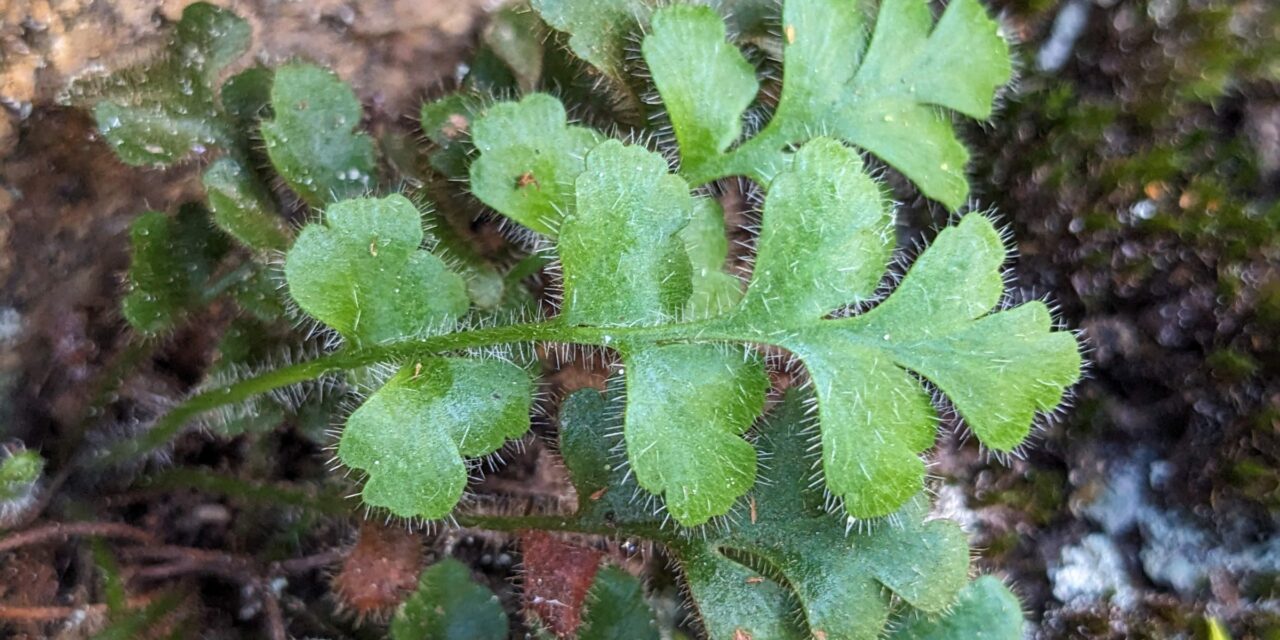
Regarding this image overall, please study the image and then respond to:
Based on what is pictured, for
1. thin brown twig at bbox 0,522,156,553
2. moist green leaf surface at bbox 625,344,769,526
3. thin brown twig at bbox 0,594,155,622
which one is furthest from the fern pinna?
thin brown twig at bbox 0,594,155,622

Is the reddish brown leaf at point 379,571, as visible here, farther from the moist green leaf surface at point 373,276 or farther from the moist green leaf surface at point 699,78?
the moist green leaf surface at point 699,78

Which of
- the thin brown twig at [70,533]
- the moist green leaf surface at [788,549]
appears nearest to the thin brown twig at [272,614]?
the thin brown twig at [70,533]

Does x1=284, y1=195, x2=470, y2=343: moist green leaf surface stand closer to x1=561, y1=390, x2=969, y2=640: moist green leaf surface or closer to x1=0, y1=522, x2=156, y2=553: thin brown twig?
x1=561, y1=390, x2=969, y2=640: moist green leaf surface

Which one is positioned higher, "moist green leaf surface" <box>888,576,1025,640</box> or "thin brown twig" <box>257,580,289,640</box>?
"moist green leaf surface" <box>888,576,1025,640</box>

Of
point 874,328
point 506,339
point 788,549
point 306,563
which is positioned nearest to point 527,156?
point 506,339

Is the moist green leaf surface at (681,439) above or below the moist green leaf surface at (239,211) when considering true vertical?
below

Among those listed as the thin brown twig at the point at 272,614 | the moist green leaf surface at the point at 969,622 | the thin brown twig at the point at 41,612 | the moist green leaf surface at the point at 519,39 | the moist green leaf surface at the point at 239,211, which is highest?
the moist green leaf surface at the point at 519,39

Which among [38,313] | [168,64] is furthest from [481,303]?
[38,313]
